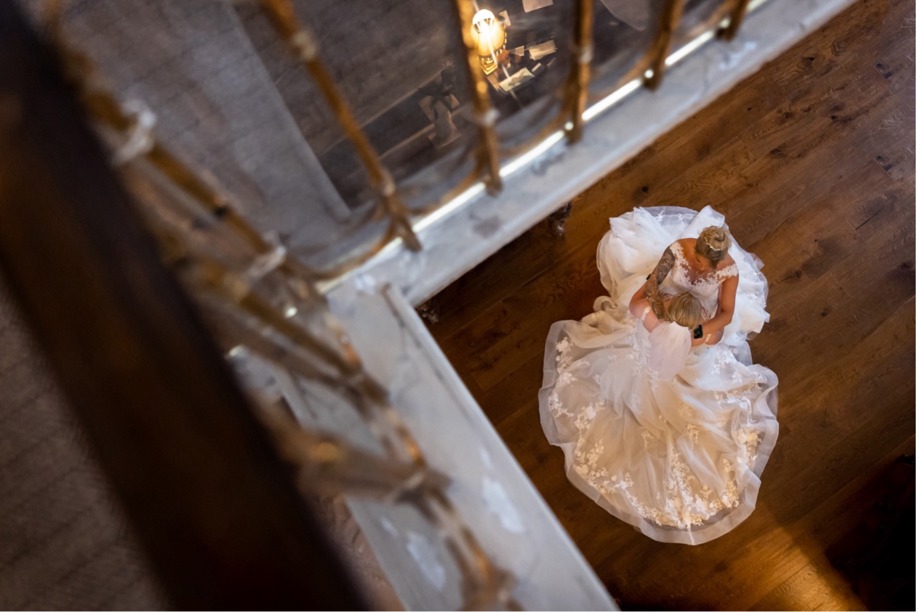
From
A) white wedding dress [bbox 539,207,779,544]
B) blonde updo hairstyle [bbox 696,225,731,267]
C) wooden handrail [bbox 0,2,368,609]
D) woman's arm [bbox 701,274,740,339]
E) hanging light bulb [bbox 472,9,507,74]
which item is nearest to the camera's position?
wooden handrail [bbox 0,2,368,609]

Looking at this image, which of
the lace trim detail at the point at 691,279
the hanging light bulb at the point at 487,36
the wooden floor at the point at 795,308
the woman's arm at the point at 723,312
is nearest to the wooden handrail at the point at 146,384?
the hanging light bulb at the point at 487,36

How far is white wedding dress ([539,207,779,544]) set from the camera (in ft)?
9.66

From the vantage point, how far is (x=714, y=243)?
2463 mm

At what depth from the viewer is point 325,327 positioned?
4.41 ft

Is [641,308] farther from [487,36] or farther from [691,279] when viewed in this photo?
[487,36]

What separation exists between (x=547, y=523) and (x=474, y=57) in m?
0.92

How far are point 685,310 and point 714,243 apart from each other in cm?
29

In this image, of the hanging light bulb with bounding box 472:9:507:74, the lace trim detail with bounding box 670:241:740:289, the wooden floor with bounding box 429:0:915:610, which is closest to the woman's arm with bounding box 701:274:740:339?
the lace trim detail with bounding box 670:241:740:289

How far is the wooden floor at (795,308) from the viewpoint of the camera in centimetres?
304

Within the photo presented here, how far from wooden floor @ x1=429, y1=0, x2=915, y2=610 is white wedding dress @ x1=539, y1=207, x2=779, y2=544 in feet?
0.52

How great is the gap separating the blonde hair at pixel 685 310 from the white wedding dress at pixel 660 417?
27 centimetres

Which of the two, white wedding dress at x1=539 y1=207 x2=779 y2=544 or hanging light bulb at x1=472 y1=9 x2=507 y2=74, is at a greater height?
hanging light bulb at x1=472 y1=9 x2=507 y2=74

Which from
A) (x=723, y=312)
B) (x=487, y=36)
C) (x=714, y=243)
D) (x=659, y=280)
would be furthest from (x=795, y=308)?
(x=487, y=36)

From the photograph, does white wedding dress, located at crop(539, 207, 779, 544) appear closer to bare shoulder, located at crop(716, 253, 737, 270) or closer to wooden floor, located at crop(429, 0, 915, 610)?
wooden floor, located at crop(429, 0, 915, 610)
